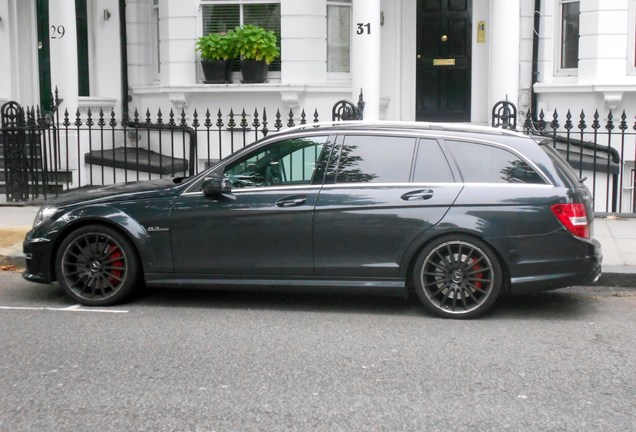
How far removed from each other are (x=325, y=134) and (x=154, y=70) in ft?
29.6

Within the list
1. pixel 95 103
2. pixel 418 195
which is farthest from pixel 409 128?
pixel 95 103

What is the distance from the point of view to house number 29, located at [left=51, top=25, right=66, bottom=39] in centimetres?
1402

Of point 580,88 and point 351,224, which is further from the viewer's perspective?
point 580,88

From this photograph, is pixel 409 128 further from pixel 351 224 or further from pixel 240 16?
pixel 240 16

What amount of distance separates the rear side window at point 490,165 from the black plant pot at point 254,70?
755 centimetres

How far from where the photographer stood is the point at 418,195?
24.1ft

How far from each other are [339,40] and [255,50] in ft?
5.32

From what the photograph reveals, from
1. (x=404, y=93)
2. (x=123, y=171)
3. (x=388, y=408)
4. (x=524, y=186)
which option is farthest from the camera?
(x=404, y=93)

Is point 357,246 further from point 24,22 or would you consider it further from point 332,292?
point 24,22

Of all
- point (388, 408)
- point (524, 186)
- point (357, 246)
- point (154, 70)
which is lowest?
point (388, 408)

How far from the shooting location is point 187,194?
Result: 7.69 meters

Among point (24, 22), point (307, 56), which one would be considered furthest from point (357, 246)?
point (24, 22)

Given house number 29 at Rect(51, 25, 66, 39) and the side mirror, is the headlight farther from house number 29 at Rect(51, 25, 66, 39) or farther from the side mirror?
house number 29 at Rect(51, 25, 66, 39)

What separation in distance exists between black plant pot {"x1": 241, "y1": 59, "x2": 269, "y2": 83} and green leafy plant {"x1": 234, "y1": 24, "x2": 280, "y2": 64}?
9 centimetres
